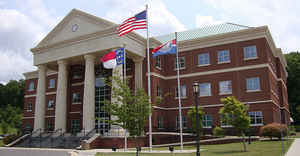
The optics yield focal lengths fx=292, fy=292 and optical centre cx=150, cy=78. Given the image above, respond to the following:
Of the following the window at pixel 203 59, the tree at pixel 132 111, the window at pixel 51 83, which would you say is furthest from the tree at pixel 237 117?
the window at pixel 51 83

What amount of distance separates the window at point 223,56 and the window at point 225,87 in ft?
8.66

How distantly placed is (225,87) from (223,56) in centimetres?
377

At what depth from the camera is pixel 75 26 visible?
36281 mm

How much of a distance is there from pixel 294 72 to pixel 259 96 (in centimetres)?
Answer: 3263

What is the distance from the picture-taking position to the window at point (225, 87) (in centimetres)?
3419

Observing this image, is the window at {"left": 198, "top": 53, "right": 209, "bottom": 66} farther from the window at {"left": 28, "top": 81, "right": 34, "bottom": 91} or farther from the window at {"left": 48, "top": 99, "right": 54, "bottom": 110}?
the window at {"left": 28, "top": 81, "right": 34, "bottom": 91}

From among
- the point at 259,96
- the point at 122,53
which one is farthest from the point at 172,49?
the point at 259,96

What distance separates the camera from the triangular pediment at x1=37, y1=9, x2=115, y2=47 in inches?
1344

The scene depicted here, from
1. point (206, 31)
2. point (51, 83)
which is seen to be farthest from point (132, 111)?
point (51, 83)

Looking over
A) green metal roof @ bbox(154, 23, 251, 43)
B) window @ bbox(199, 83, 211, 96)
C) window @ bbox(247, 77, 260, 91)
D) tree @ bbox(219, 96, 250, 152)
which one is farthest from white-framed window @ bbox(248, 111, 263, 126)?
tree @ bbox(219, 96, 250, 152)

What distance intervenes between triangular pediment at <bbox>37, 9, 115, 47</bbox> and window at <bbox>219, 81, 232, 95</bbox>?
1467cm

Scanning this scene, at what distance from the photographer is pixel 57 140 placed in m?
31.8

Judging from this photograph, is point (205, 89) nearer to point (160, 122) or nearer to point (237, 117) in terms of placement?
point (160, 122)

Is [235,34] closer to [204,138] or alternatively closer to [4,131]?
[204,138]
